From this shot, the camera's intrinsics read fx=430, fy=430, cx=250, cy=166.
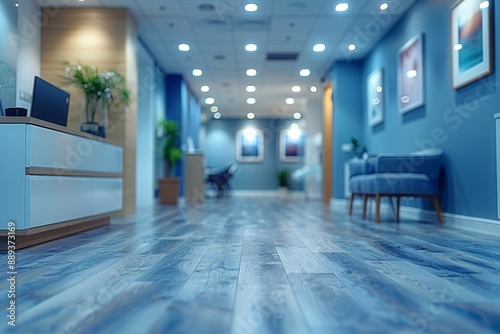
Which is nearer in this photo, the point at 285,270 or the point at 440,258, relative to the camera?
the point at 285,270

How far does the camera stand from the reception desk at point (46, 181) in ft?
6.82

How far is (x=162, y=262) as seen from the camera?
175 centimetres

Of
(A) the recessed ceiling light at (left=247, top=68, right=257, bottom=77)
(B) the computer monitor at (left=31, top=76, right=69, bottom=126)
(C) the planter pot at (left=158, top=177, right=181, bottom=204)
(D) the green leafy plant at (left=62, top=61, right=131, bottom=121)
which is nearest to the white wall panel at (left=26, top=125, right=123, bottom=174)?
(B) the computer monitor at (left=31, top=76, right=69, bottom=126)

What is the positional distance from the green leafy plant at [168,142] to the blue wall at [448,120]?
133 inches

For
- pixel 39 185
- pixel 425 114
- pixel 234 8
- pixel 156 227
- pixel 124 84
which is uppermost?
pixel 234 8

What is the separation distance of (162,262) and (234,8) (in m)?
3.50

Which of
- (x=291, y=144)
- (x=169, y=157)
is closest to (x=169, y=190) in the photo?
(x=169, y=157)

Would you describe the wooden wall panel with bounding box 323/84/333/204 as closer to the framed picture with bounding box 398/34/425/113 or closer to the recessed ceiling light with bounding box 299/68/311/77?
the recessed ceiling light with bounding box 299/68/311/77

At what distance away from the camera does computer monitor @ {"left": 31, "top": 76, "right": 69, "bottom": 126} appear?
2393mm

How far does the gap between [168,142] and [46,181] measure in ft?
14.9

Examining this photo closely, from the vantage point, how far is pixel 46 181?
2.29m

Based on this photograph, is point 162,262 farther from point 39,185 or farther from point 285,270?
point 39,185

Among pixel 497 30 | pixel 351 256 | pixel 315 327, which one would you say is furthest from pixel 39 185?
pixel 497 30

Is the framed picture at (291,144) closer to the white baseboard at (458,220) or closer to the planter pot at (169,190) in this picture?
the planter pot at (169,190)
